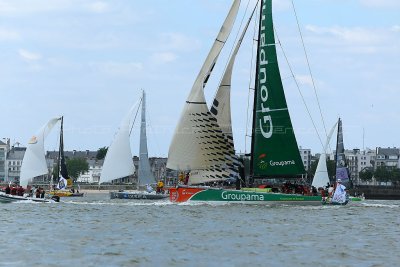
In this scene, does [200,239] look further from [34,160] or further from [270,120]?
[34,160]

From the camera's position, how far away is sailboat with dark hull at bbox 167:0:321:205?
48.3 metres

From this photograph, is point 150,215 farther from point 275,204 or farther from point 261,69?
point 261,69

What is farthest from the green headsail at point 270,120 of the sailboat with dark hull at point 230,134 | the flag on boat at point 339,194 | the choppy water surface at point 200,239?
the flag on boat at point 339,194

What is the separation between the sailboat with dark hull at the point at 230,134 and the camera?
4831 cm

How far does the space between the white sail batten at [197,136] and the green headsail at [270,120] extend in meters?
2.16

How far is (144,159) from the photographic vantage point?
84188mm

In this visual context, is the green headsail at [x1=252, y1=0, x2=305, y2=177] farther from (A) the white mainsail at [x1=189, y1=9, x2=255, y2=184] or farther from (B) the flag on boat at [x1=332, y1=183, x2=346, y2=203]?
(B) the flag on boat at [x1=332, y1=183, x2=346, y2=203]

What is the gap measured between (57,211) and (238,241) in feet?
66.4

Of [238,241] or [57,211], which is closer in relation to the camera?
[238,241]

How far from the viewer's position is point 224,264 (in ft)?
76.7

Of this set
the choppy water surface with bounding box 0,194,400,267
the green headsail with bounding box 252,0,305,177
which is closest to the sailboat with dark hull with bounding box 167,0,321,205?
the green headsail with bounding box 252,0,305,177

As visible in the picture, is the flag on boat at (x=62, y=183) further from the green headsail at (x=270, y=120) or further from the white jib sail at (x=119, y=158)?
the green headsail at (x=270, y=120)

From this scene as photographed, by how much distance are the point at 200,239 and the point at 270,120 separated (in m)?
20.6

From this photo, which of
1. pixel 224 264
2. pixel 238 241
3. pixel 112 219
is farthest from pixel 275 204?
pixel 224 264
